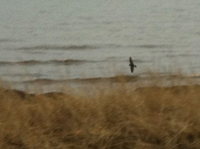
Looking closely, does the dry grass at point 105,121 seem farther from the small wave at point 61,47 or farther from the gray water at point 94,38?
the small wave at point 61,47

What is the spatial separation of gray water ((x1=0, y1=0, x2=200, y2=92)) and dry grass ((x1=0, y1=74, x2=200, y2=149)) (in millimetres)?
1678

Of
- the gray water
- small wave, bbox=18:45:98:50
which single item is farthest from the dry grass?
small wave, bbox=18:45:98:50

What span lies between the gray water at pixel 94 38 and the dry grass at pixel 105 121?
5.50ft

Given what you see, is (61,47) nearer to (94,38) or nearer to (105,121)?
(94,38)

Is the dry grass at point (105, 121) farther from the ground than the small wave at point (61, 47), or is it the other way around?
the small wave at point (61, 47)

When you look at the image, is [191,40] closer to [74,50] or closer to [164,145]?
[74,50]

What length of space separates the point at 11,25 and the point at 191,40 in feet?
14.4

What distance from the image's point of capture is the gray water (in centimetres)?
894

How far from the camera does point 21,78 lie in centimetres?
805

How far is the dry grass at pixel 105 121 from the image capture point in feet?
15.9

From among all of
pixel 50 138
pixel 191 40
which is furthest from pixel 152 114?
pixel 191 40

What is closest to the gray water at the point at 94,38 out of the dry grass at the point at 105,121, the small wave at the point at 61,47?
the small wave at the point at 61,47

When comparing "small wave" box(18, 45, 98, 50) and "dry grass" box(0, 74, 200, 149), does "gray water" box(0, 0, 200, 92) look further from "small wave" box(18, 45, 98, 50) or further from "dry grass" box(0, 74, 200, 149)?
"dry grass" box(0, 74, 200, 149)

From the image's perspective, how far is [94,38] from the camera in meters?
11.8
